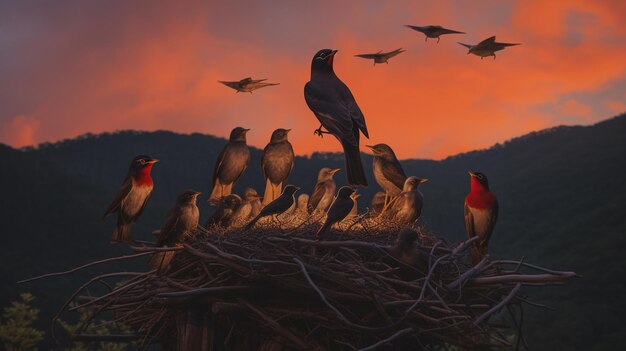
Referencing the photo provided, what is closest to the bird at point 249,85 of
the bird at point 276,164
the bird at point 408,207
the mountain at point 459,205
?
the bird at point 276,164

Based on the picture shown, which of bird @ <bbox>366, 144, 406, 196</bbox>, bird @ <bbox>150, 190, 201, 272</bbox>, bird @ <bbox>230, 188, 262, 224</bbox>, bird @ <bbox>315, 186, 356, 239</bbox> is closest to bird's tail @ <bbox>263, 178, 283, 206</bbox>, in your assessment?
bird @ <bbox>230, 188, 262, 224</bbox>

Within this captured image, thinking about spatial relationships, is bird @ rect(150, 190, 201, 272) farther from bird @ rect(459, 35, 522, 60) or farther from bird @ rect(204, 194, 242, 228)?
bird @ rect(459, 35, 522, 60)

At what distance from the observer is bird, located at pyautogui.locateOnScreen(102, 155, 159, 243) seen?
8.30 metres

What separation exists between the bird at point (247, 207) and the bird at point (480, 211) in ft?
8.56

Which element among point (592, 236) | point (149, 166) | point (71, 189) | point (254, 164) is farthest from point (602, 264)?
point (149, 166)

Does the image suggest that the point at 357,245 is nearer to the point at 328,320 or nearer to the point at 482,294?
the point at 328,320

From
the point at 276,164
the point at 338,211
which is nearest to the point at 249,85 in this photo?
the point at 276,164

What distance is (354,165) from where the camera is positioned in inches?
302

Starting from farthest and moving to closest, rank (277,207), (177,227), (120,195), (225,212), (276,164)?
1. (276,164)
2. (120,195)
3. (225,212)
4. (177,227)
5. (277,207)

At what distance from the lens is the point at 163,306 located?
661 cm

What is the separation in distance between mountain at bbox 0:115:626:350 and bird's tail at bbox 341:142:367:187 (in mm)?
32213

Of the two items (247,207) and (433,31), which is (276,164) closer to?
(247,207)

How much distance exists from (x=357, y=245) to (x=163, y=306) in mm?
1974

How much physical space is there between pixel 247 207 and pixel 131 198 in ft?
4.61
